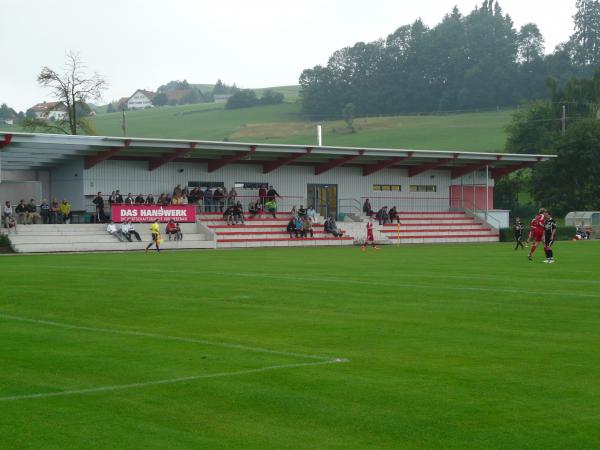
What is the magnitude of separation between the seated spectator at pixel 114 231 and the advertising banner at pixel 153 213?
4.30 ft

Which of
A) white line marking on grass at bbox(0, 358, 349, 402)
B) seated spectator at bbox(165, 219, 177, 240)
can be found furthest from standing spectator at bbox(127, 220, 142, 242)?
white line marking on grass at bbox(0, 358, 349, 402)

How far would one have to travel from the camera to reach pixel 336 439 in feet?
24.3

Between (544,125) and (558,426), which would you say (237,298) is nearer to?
(558,426)

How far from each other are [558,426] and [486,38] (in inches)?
6476

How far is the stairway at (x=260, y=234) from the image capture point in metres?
51.2

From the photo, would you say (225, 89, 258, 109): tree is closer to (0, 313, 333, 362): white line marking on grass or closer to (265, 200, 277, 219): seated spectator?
(265, 200, 277, 219): seated spectator

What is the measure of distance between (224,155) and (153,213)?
7746 millimetres

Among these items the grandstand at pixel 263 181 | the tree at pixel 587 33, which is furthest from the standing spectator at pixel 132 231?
the tree at pixel 587 33

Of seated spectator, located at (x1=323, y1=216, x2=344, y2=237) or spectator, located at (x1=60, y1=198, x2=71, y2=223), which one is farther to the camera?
seated spectator, located at (x1=323, y1=216, x2=344, y2=237)

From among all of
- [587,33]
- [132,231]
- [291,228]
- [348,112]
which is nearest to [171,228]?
[132,231]

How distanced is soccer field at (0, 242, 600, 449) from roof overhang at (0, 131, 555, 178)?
29.1 m

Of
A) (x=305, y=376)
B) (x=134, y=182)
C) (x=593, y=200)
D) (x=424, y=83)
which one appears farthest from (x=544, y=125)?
(x=305, y=376)

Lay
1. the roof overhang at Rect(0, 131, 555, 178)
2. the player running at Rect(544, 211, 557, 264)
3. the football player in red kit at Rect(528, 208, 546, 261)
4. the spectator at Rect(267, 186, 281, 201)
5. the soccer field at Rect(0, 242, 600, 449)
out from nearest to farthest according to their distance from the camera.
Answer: the soccer field at Rect(0, 242, 600, 449), the player running at Rect(544, 211, 557, 264), the football player in red kit at Rect(528, 208, 546, 261), the roof overhang at Rect(0, 131, 555, 178), the spectator at Rect(267, 186, 281, 201)

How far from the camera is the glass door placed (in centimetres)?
6334
